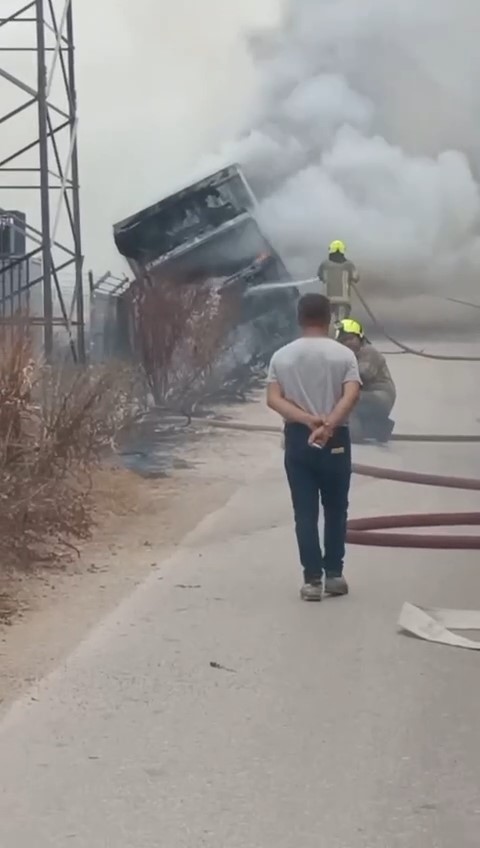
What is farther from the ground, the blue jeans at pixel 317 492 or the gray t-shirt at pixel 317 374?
the gray t-shirt at pixel 317 374

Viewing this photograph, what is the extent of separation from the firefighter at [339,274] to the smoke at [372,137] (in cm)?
9

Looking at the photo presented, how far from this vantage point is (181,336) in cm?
1295

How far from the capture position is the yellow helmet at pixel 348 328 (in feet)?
37.0

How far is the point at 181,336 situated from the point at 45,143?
6.72 feet

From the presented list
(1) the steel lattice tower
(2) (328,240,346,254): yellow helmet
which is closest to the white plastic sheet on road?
(2) (328,240,346,254): yellow helmet

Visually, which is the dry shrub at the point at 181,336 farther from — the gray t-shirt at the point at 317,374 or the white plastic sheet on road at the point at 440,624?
the white plastic sheet on road at the point at 440,624

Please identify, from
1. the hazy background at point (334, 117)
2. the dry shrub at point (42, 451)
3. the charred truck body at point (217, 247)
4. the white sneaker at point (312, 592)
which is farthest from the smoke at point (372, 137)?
the white sneaker at point (312, 592)

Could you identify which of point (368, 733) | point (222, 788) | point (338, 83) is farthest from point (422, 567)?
point (338, 83)

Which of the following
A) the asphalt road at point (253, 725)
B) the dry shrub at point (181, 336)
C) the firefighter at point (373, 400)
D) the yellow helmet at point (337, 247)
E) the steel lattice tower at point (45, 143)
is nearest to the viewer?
the asphalt road at point (253, 725)

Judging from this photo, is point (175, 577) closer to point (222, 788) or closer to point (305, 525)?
point (305, 525)

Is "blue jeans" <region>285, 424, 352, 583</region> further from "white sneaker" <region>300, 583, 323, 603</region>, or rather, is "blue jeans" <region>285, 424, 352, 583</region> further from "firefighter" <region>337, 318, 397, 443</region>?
"firefighter" <region>337, 318, 397, 443</region>

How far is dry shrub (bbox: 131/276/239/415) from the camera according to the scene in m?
12.8

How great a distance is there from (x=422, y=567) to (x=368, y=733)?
3.14 meters

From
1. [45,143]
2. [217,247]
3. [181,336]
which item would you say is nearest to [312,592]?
[217,247]
